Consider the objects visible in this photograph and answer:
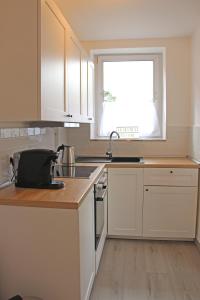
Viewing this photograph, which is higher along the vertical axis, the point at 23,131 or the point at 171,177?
the point at 23,131

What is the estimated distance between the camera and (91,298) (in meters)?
2.11

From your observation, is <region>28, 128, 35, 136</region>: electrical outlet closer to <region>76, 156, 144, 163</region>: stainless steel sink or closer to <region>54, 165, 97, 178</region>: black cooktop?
<region>54, 165, 97, 178</region>: black cooktop

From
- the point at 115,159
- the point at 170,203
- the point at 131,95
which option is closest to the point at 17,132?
the point at 115,159

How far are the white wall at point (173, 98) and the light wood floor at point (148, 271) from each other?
1.16 meters

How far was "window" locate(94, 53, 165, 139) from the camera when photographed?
3.72 meters

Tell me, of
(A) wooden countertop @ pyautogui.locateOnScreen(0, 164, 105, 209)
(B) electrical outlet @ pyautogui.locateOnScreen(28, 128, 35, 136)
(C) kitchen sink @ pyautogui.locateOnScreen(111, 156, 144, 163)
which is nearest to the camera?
(A) wooden countertop @ pyautogui.locateOnScreen(0, 164, 105, 209)

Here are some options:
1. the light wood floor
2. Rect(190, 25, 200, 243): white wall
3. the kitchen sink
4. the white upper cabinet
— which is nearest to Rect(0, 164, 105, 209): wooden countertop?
the white upper cabinet

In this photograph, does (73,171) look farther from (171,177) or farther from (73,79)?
(171,177)

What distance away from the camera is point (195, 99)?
3244mm

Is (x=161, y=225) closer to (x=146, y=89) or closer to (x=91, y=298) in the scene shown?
(x=91, y=298)

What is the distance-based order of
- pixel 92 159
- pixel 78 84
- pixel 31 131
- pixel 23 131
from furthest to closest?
pixel 92 159
pixel 78 84
pixel 31 131
pixel 23 131

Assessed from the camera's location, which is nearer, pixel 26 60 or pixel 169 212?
pixel 26 60

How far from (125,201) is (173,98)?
144 cm

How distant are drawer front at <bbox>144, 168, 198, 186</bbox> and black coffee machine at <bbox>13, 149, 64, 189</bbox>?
1.36 m
